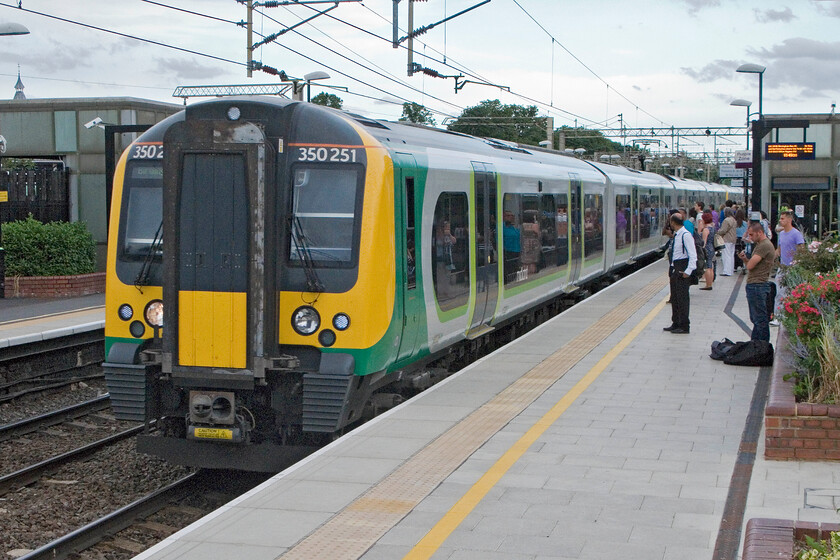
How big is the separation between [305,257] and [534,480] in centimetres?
268

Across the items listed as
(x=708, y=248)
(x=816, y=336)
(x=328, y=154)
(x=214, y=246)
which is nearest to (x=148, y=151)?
(x=214, y=246)

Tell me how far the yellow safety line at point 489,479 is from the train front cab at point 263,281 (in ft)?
4.62

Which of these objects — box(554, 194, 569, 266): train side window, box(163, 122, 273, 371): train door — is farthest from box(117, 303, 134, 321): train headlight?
box(554, 194, 569, 266): train side window

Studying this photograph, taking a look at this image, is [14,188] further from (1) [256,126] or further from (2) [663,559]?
(2) [663,559]

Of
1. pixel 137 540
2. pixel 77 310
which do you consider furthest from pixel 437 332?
pixel 77 310

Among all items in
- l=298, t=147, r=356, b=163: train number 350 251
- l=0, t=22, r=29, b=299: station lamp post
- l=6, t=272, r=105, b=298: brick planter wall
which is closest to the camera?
l=298, t=147, r=356, b=163: train number 350 251

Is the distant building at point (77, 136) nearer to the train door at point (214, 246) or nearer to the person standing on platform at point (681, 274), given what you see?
the person standing on platform at point (681, 274)

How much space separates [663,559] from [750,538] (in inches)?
18.4

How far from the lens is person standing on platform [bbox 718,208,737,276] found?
23.7 meters

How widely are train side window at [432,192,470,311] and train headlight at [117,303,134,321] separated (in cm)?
308

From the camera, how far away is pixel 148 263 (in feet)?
28.8

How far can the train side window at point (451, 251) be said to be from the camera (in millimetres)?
10711

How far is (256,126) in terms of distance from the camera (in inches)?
330

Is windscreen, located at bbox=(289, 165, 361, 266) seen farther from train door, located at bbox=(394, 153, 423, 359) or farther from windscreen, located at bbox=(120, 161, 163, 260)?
windscreen, located at bbox=(120, 161, 163, 260)
